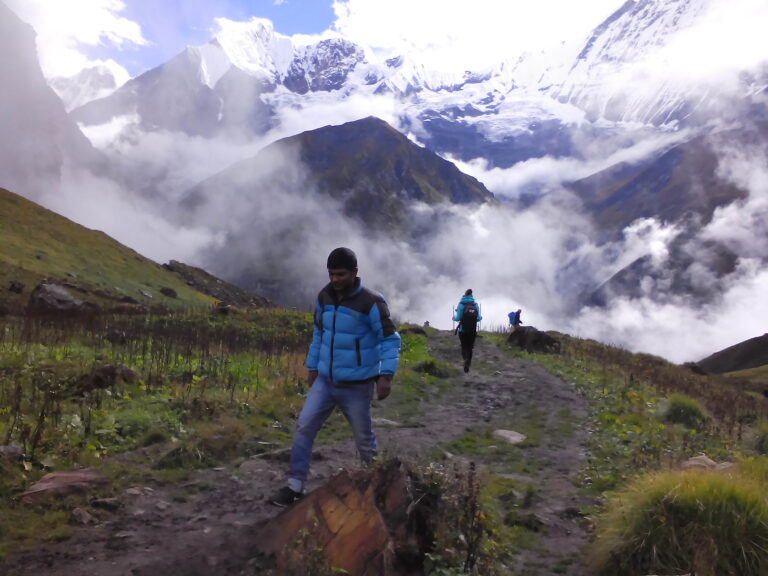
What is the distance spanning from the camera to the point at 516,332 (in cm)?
3034

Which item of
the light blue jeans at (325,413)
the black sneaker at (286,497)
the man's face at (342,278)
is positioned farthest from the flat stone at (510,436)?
the man's face at (342,278)

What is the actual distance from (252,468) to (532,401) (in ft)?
30.5

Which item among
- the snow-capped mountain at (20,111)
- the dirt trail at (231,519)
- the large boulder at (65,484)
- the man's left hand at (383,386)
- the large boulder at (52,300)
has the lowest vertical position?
the dirt trail at (231,519)

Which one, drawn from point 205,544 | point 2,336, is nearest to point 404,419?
point 205,544

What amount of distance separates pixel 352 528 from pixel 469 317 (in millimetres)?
13441

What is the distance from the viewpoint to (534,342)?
28.9m

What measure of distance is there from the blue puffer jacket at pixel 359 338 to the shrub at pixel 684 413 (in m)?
9.20

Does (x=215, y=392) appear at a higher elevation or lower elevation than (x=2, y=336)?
lower

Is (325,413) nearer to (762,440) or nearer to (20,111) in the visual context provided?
(762,440)

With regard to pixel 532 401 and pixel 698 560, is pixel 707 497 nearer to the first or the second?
pixel 698 560

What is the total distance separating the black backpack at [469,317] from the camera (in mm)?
18297

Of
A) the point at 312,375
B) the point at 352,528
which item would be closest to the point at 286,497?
the point at 312,375

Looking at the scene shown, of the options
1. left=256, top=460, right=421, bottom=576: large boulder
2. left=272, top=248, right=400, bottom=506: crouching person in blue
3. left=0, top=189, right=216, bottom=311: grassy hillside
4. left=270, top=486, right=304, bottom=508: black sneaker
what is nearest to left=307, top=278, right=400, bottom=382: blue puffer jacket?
left=272, top=248, right=400, bottom=506: crouching person in blue

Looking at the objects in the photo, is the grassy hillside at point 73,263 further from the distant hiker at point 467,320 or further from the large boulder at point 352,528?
the large boulder at point 352,528
